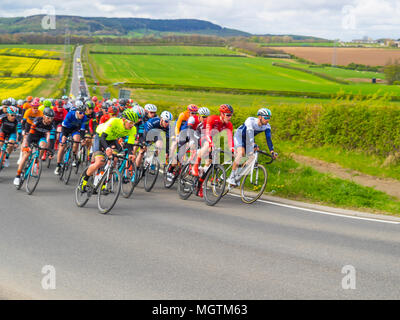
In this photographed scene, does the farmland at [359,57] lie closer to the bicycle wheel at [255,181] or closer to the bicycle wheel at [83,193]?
the bicycle wheel at [255,181]

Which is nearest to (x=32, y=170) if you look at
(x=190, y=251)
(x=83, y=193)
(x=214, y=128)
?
(x=83, y=193)

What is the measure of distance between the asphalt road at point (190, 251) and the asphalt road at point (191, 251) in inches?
0.6

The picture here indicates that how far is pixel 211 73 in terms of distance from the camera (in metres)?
98.1

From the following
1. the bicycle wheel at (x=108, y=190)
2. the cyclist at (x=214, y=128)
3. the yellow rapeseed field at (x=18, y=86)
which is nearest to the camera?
the bicycle wheel at (x=108, y=190)

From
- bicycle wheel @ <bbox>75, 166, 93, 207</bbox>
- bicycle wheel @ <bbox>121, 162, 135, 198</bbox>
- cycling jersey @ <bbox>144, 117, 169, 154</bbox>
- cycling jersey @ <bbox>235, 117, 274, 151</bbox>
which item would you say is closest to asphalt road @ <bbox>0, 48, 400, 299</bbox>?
bicycle wheel @ <bbox>75, 166, 93, 207</bbox>

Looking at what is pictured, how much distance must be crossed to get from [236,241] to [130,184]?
464cm

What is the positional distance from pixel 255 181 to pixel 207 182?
112 cm

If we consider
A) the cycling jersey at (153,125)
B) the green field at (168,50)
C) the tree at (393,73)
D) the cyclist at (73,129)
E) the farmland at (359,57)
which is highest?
the green field at (168,50)

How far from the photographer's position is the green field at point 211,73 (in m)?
77.4

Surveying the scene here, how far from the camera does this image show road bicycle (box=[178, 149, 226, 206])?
35.5 feet

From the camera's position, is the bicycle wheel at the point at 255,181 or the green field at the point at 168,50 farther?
the green field at the point at 168,50

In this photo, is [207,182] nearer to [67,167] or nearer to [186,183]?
[186,183]

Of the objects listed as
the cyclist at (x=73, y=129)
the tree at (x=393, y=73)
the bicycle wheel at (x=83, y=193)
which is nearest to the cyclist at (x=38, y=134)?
the cyclist at (x=73, y=129)
